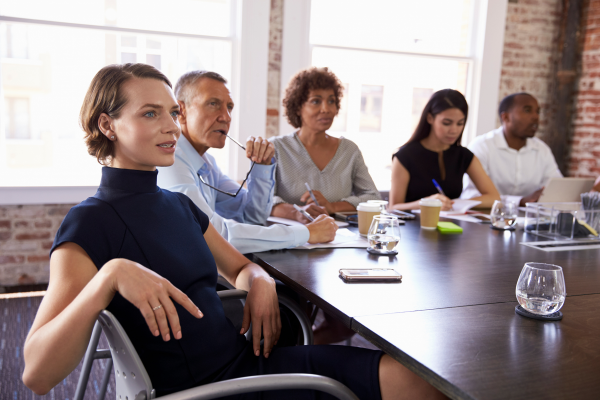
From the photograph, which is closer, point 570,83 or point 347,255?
point 347,255

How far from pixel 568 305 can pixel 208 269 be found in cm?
92

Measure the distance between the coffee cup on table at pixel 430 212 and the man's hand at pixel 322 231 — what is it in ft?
1.81

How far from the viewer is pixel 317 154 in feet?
9.70

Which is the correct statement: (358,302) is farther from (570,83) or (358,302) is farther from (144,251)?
(570,83)

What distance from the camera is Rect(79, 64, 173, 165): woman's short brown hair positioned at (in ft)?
4.17

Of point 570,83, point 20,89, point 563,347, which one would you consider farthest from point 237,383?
point 570,83

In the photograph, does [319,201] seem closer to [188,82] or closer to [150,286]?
[188,82]

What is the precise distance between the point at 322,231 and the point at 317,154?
3.82ft

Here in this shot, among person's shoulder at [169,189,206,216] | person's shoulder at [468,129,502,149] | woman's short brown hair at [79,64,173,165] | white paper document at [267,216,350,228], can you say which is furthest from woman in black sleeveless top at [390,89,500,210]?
Result: woman's short brown hair at [79,64,173,165]

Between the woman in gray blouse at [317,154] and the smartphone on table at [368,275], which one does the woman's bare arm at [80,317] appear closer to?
the smartphone on table at [368,275]

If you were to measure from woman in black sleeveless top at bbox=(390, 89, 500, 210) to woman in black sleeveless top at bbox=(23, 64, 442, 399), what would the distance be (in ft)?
6.01

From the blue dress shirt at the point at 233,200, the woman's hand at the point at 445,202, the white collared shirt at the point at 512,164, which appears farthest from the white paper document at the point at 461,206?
the white collared shirt at the point at 512,164

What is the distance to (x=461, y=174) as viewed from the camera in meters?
3.22

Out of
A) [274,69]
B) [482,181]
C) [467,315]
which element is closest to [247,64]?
[274,69]
